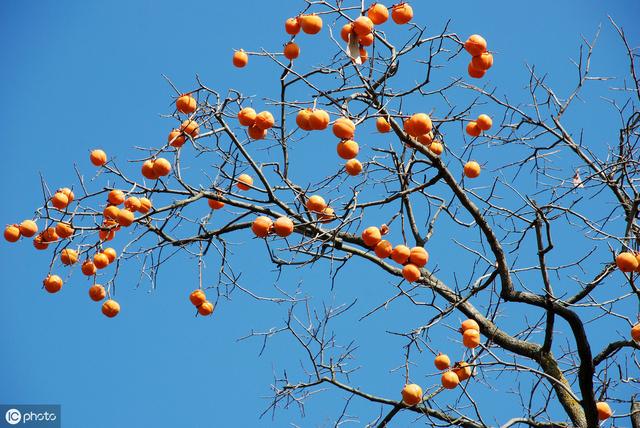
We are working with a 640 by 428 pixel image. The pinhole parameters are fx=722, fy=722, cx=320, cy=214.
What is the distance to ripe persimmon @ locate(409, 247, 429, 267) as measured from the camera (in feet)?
12.3

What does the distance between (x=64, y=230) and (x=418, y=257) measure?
192 centimetres

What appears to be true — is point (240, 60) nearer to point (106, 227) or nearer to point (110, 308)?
point (106, 227)

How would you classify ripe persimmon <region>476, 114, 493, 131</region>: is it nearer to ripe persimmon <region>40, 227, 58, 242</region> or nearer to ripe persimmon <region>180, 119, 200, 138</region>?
ripe persimmon <region>180, 119, 200, 138</region>

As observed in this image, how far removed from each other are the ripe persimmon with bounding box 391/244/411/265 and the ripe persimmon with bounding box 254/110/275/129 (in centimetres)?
91

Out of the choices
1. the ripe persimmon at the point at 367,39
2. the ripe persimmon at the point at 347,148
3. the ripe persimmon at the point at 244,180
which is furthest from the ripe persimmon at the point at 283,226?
the ripe persimmon at the point at 367,39

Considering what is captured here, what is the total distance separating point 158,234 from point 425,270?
160 cm

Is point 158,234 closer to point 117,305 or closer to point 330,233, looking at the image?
point 117,305

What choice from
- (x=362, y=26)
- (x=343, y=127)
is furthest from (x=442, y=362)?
(x=362, y=26)

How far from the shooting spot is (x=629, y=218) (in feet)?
12.4

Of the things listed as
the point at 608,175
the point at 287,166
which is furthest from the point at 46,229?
the point at 608,175

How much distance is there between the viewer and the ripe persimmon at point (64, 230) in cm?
391

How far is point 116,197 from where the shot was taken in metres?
3.81

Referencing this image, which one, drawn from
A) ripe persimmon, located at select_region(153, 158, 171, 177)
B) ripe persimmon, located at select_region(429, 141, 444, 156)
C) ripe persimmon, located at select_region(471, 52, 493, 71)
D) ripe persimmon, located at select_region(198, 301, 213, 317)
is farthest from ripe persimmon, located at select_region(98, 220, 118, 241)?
ripe persimmon, located at select_region(471, 52, 493, 71)

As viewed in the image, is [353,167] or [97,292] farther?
[97,292]
